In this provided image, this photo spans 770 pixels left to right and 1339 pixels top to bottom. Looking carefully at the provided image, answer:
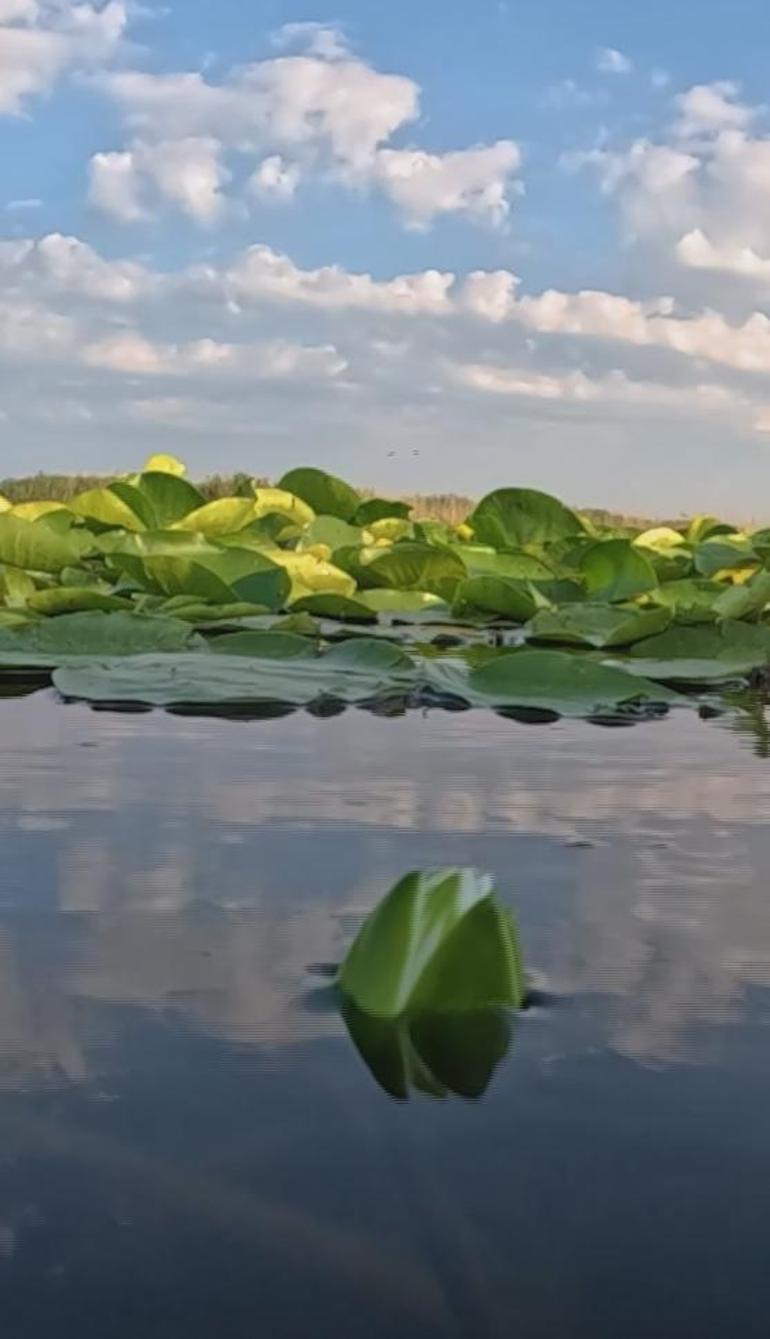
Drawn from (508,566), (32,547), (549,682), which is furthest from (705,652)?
(32,547)

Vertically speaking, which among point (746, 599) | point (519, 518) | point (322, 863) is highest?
point (519, 518)

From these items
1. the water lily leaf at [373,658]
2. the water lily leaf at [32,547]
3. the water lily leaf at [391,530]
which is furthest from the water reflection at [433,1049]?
the water lily leaf at [391,530]

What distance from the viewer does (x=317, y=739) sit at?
149cm

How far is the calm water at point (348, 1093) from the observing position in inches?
17.1

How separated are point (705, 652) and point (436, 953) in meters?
1.60

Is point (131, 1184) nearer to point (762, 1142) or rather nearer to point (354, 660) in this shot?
point (762, 1142)

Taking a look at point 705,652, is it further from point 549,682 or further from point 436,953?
point 436,953

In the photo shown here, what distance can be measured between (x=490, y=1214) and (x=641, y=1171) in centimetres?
6

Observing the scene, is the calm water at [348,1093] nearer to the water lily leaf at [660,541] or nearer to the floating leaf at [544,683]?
the floating leaf at [544,683]

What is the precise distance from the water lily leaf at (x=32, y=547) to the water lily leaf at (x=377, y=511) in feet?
4.18

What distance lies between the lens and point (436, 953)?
67cm

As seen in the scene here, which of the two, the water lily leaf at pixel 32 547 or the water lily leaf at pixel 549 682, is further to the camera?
the water lily leaf at pixel 32 547

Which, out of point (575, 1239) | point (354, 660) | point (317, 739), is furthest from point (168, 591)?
point (575, 1239)

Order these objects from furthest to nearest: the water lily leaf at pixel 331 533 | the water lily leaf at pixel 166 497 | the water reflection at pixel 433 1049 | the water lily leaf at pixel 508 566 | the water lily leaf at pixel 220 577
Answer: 1. the water lily leaf at pixel 166 497
2. the water lily leaf at pixel 331 533
3. the water lily leaf at pixel 508 566
4. the water lily leaf at pixel 220 577
5. the water reflection at pixel 433 1049
